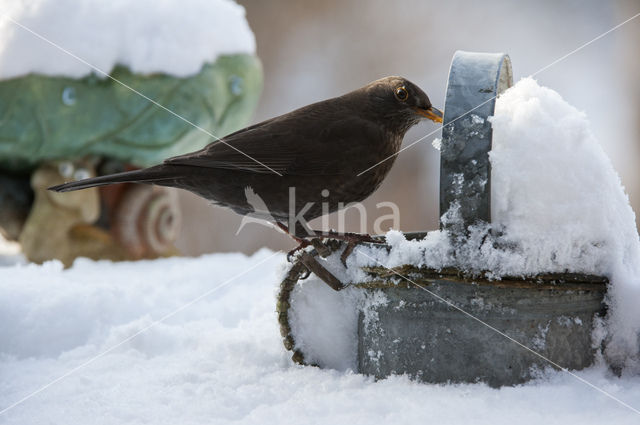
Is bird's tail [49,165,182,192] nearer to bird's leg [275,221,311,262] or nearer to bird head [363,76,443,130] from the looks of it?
bird's leg [275,221,311,262]

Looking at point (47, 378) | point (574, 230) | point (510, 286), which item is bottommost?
point (47, 378)

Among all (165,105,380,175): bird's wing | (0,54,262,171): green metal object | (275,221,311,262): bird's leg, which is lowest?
(275,221,311,262): bird's leg

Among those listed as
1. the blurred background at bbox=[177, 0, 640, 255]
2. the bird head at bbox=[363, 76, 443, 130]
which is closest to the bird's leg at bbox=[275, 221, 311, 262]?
the bird head at bbox=[363, 76, 443, 130]

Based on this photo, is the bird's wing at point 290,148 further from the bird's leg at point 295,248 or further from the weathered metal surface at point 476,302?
the weathered metal surface at point 476,302

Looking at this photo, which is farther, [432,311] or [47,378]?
[47,378]

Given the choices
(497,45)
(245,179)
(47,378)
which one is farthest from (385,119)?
(497,45)

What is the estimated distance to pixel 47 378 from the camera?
1407mm

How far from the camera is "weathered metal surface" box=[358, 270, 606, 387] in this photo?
1.20 m

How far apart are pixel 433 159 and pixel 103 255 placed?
322cm

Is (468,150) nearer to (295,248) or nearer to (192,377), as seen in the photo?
(295,248)

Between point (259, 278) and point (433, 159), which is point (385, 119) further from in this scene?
point (433, 159)

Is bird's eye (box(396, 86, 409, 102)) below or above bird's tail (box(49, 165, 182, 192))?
above

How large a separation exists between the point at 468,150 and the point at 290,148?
0.53 metres

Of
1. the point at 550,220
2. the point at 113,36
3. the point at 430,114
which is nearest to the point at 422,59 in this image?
the point at 113,36
